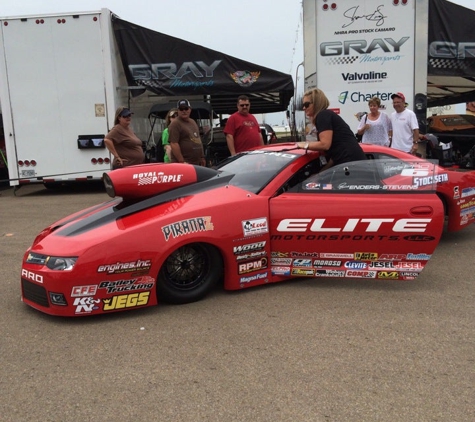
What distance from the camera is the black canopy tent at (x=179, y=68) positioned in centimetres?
999

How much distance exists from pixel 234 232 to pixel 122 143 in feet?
10.0

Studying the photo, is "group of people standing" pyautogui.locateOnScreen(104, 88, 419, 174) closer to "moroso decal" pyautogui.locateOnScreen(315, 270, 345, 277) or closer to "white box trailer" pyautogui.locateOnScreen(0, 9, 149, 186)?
"moroso decal" pyautogui.locateOnScreen(315, 270, 345, 277)

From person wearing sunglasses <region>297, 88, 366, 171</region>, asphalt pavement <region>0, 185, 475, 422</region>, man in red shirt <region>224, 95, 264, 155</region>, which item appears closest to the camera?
asphalt pavement <region>0, 185, 475, 422</region>

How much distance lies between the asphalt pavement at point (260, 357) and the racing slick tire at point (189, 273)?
10 centimetres

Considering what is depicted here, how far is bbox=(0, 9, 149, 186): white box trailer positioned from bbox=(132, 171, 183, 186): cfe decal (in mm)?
6326

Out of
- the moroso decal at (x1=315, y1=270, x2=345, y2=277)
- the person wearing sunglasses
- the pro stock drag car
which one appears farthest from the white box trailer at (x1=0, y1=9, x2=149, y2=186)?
the moroso decal at (x1=315, y1=270, x2=345, y2=277)

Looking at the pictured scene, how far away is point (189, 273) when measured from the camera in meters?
3.57

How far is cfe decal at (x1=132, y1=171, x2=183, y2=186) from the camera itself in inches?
145

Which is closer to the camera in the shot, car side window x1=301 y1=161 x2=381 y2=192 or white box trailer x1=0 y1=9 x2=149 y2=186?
car side window x1=301 y1=161 x2=381 y2=192

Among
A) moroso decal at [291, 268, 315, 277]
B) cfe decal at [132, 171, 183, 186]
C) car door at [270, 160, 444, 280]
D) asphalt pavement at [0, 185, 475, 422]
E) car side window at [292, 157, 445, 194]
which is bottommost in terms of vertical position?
asphalt pavement at [0, 185, 475, 422]

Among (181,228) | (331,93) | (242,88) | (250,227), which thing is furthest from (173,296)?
(242,88)

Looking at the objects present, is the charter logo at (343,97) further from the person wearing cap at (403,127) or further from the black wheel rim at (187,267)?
the black wheel rim at (187,267)

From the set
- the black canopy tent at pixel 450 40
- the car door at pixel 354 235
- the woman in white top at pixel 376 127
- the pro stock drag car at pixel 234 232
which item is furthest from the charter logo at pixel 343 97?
the car door at pixel 354 235

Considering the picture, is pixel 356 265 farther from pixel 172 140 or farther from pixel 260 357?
pixel 172 140
